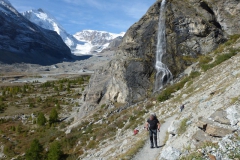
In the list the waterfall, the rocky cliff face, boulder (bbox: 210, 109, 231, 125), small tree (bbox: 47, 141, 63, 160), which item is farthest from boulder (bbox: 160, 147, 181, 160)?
the waterfall

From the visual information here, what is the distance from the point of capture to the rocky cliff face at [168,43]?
128 ft

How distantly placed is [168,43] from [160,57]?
323 centimetres

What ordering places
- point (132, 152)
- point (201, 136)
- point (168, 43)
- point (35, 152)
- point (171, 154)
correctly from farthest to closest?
point (168, 43)
point (35, 152)
point (132, 152)
point (171, 154)
point (201, 136)

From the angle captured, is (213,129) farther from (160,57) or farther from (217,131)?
(160,57)

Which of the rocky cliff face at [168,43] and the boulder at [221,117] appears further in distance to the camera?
the rocky cliff face at [168,43]

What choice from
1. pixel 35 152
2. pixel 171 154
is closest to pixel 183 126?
pixel 171 154

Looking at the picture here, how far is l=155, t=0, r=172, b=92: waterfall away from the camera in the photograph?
125 ft

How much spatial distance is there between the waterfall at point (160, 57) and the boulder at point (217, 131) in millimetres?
27711

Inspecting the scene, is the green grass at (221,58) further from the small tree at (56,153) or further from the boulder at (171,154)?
the boulder at (171,154)

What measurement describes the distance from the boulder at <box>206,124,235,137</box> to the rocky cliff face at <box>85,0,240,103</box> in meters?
27.3

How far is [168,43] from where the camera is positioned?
41.5 metres

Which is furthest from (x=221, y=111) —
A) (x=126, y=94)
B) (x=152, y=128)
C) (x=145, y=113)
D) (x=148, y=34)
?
(x=148, y=34)

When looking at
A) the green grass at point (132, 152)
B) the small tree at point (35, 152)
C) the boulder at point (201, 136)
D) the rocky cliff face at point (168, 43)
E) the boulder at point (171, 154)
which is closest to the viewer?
the boulder at point (201, 136)

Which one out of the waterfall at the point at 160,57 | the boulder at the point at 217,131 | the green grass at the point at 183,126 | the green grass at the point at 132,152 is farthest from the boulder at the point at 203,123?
the waterfall at the point at 160,57
